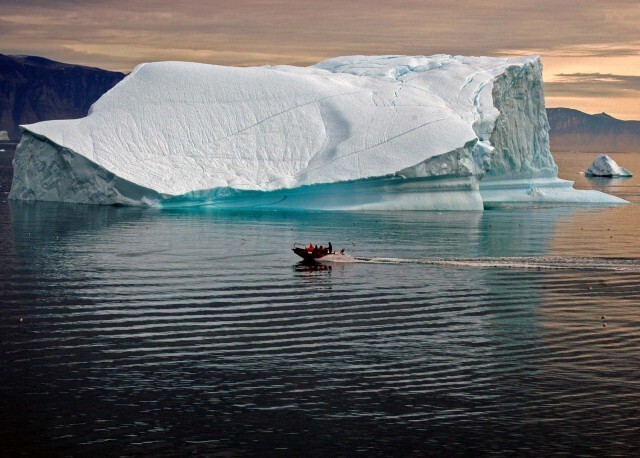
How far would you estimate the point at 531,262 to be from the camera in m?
33.9

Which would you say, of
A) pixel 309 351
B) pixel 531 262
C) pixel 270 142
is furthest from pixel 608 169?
pixel 309 351

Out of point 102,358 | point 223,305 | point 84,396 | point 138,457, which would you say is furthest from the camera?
point 223,305

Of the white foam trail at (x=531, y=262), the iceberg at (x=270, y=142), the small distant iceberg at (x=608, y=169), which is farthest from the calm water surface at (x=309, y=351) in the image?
the small distant iceberg at (x=608, y=169)

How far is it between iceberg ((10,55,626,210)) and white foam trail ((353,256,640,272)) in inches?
606

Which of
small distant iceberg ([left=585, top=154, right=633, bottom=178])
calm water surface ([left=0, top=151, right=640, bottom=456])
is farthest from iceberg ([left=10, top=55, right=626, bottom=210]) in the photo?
small distant iceberg ([left=585, top=154, right=633, bottom=178])

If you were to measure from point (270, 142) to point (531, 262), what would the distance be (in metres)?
21.1

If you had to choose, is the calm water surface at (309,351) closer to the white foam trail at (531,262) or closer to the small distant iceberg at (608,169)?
the white foam trail at (531,262)

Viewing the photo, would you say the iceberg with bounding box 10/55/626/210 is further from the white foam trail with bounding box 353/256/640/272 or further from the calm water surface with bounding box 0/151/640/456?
the white foam trail with bounding box 353/256/640/272

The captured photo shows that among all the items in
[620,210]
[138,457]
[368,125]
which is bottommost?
[138,457]

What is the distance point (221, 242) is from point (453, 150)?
16.6 metres

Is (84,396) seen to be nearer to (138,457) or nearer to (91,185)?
(138,457)

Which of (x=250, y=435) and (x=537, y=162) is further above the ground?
(x=537, y=162)

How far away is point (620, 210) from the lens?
59.2 m

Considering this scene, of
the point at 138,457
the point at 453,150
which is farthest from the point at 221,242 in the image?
the point at 138,457
